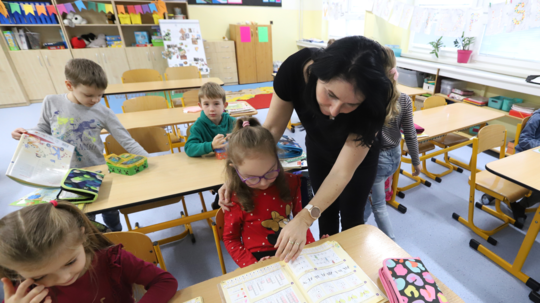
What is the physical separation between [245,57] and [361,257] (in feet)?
19.7

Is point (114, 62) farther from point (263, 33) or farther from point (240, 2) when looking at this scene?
point (263, 33)

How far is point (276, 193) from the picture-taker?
1.13m

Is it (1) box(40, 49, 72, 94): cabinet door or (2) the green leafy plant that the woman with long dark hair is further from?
(1) box(40, 49, 72, 94): cabinet door

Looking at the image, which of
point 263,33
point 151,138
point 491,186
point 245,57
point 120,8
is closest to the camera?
point 491,186

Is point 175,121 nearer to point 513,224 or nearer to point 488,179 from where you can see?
point 488,179

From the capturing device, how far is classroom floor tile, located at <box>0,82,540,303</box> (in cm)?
158

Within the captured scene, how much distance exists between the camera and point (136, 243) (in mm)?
998

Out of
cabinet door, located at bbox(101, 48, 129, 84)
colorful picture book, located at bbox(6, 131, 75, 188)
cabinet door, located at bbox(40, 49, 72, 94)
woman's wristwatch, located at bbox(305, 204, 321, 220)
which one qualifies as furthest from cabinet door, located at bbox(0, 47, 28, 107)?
woman's wristwatch, located at bbox(305, 204, 321, 220)

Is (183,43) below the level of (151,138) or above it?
above

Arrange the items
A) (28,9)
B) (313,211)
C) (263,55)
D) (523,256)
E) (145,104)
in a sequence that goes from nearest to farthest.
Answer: (313,211), (523,256), (145,104), (28,9), (263,55)

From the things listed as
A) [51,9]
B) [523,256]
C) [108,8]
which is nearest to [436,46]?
[523,256]

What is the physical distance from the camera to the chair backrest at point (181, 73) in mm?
3896


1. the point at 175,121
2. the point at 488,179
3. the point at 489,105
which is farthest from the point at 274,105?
the point at 489,105

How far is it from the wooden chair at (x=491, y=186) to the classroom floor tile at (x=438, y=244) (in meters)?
0.05
